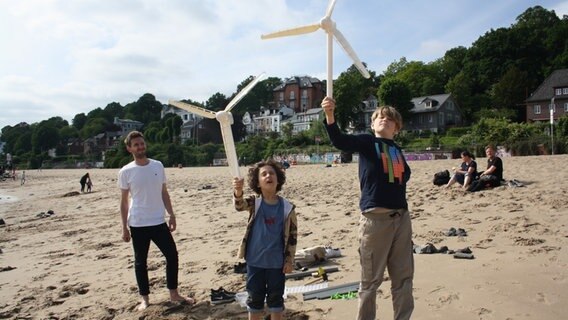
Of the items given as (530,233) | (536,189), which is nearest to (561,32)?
(536,189)

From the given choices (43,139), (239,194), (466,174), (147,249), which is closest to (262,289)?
(239,194)

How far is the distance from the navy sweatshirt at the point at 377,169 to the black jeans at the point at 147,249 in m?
2.58

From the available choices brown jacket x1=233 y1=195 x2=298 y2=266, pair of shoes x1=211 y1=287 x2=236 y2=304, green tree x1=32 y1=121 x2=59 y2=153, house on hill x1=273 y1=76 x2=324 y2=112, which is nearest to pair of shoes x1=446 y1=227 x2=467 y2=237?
pair of shoes x1=211 y1=287 x2=236 y2=304

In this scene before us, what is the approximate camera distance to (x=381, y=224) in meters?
3.69

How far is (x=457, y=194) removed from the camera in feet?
39.0

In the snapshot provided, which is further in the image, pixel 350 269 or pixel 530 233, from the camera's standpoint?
pixel 530 233

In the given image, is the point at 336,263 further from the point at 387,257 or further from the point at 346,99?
the point at 346,99

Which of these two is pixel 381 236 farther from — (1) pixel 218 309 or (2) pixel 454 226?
(2) pixel 454 226

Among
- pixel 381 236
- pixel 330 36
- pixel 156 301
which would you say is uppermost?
pixel 330 36

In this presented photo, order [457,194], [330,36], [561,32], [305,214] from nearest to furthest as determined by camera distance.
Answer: [330,36], [305,214], [457,194], [561,32]

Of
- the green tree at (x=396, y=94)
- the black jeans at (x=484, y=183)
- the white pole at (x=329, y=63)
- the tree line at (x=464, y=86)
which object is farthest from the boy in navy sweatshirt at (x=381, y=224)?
the green tree at (x=396, y=94)

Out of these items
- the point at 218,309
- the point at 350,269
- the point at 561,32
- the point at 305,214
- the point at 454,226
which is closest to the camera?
the point at 218,309

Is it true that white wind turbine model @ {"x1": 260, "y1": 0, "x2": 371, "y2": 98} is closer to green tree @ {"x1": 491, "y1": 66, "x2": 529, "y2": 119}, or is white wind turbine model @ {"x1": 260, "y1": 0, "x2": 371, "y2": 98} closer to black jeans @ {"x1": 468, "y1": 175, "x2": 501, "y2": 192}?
black jeans @ {"x1": 468, "y1": 175, "x2": 501, "y2": 192}

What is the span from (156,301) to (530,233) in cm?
602
